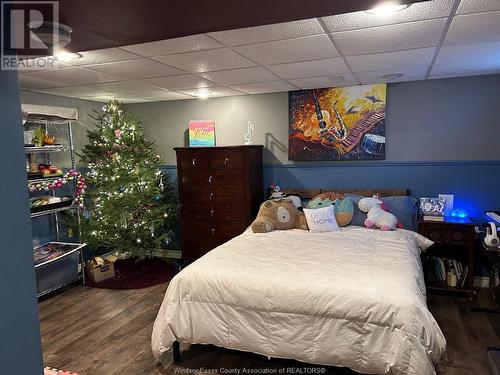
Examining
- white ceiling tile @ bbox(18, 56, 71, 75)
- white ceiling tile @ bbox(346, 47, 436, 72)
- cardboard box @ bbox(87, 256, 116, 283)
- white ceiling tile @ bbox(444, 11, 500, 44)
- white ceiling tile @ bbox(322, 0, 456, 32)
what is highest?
white ceiling tile @ bbox(346, 47, 436, 72)

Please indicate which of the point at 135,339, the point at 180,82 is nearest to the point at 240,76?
the point at 180,82

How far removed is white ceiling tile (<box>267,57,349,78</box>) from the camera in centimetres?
295

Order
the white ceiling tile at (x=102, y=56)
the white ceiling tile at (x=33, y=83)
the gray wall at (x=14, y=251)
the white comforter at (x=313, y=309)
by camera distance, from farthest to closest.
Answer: the white ceiling tile at (x=33, y=83)
the white ceiling tile at (x=102, y=56)
the white comforter at (x=313, y=309)
the gray wall at (x=14, y=251)

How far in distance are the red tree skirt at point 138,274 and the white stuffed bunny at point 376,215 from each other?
249cm

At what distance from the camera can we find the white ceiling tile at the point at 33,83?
10.8 ft

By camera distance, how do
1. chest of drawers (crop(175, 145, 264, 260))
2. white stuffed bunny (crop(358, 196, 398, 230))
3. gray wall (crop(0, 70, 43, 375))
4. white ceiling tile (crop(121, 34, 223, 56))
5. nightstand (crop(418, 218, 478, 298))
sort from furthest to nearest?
1. chest of drawers (crop(175, 145, 264, 260))
2. white stuffed bunny (crop(358, 196, 398, 230))
3. nightstand (crop(418, 218, 478, 298))
4. white ceiling tile (crop(121, 34, 223, 56))
5. gray wall (crop(0, 70, 43, 375))

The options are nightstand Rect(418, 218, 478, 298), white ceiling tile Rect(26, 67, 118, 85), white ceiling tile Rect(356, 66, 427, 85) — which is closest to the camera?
white ceiling tile Rect(26, 67, 118, 85)

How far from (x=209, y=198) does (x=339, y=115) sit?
192cm

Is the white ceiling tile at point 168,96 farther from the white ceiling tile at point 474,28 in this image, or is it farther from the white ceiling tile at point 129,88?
the white ceiling tile at point 474,28

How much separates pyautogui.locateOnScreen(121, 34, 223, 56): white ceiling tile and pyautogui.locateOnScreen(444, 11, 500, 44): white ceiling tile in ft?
4.89

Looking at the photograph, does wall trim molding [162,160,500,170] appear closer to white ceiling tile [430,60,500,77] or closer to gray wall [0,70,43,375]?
white ceiling tile [430,60,500,77]

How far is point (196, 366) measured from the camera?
2.63 metres

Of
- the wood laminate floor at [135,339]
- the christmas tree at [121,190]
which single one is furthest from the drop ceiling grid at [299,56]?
the wood laminate floor at [135,339]

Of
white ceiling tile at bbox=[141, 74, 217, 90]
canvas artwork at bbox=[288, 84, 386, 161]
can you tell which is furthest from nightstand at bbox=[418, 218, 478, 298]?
Answer: white ceiling tile at bbox=[141, 74, 217, 90]
